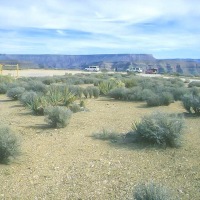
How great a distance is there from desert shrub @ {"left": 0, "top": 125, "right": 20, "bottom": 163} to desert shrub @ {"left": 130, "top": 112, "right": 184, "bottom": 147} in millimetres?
3631

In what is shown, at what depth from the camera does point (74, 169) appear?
27.9ft

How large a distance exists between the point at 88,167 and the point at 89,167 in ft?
0.08

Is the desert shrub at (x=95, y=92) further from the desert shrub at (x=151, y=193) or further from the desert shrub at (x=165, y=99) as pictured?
the desert shrub at (x=151, y=193)

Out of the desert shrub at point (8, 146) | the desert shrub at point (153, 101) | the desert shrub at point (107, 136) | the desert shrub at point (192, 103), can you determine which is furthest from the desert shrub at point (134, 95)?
the desert shrub at point (8, 146)

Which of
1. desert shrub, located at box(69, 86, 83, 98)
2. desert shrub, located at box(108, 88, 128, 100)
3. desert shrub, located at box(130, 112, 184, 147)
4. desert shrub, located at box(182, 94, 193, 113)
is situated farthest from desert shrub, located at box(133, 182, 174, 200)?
desert shrub, located at box(69, 86, 83, 98)

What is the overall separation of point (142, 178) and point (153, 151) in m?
2.14

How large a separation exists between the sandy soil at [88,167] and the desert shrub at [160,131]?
380mm

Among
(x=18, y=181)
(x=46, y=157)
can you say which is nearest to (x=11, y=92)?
(x=46, y=157)

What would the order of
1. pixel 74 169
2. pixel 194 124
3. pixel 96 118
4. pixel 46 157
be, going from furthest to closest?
pixel 96 118 → pixel 194 124 → pixel 46 157 → pixel 74 169

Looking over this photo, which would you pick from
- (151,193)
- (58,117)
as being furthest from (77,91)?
(151,193)

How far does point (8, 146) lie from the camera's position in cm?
884

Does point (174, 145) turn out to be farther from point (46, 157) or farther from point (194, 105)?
point (194, 105)

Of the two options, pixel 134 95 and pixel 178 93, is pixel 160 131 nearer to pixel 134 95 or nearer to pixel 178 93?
pixel 134 95

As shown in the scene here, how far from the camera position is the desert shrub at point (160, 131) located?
10359 millimetres
